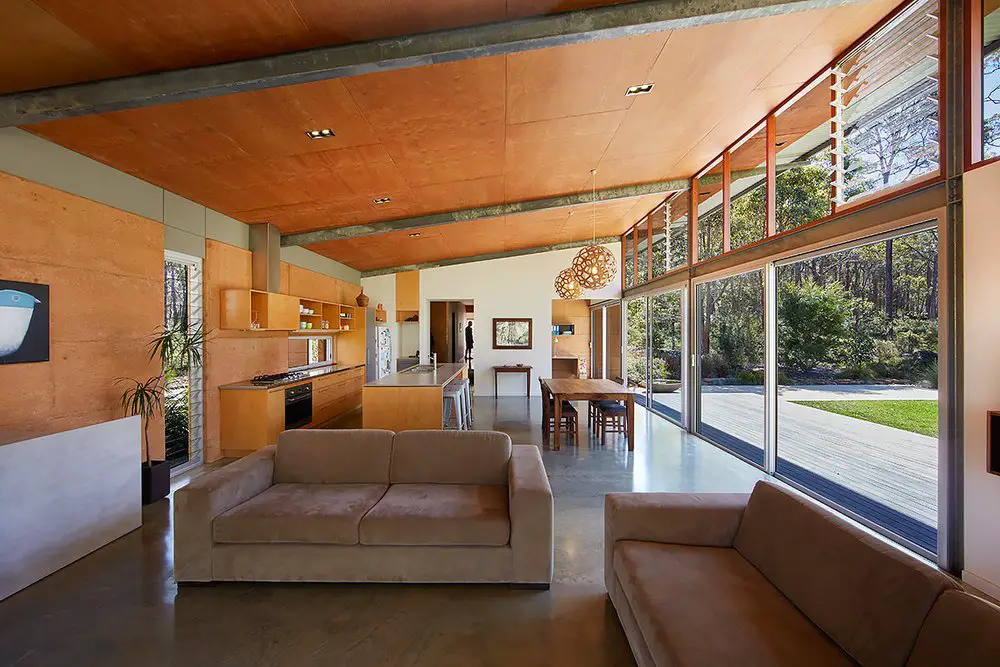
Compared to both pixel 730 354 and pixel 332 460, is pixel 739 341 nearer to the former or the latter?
pixel 730 354

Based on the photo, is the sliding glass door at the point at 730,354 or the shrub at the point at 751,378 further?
the sliding glass door at the point at 730,354

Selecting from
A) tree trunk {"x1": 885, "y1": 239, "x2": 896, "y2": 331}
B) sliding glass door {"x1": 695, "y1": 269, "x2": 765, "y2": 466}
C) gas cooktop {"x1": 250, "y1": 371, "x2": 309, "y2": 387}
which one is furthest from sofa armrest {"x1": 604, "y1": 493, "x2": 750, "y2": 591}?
gas cooktop {"x1": 250, "y1": 371, "x2": 309, "y2": 387}

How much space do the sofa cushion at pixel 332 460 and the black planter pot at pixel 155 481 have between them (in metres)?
1.59

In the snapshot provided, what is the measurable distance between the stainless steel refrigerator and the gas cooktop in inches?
120

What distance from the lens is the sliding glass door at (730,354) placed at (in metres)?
4.88

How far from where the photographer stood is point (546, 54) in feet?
9.39

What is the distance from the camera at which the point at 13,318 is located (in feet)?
9.51

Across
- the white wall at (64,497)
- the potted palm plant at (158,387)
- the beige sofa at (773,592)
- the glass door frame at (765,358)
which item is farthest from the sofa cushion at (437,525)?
the glass door frame at (765,358)

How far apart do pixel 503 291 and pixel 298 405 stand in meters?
5.28

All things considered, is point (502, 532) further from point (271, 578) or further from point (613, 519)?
point (271, 578)

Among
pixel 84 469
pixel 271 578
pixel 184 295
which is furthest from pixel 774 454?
pixel 184 295

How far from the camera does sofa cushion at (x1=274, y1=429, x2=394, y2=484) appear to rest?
2949 millimetres

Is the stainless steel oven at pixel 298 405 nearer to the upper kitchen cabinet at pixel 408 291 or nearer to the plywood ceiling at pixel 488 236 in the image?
the plywood ceiling at pixel 488 236

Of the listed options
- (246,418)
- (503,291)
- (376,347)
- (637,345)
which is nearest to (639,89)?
(246,418)
